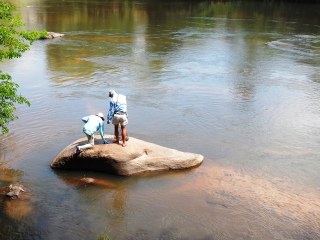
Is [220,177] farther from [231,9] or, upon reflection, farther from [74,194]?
[231,9]

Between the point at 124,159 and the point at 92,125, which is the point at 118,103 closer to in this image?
the point at 92,125

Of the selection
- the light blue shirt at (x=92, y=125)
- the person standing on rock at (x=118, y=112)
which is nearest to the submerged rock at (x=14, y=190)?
the light blue shirt at (x=92, y=125)

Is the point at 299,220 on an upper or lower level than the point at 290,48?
lower

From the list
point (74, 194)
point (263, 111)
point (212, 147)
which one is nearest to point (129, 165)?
point (74, 194)

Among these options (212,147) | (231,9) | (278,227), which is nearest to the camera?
(278,227)

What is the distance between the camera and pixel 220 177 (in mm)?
12281

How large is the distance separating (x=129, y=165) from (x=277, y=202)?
4269 millimetres

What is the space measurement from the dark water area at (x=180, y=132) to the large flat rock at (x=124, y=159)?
0.27m

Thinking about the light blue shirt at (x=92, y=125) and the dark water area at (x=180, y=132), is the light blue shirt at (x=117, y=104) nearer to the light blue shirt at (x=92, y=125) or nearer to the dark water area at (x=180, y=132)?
the light blue shirt at (x=92, y=125)

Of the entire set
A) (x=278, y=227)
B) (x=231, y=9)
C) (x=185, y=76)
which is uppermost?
(x=231, y=9)

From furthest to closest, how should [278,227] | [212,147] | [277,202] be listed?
[212,147]
[277,202]
[278,227]

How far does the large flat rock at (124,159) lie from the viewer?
11852mm

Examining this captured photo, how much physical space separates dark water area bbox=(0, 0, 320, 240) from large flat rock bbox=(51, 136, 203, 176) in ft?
0.87

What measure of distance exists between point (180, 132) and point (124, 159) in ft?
14.2
